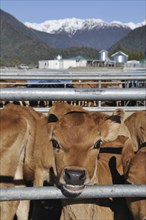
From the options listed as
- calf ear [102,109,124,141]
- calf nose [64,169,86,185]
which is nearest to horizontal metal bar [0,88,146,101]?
calf nose [64,169,86,185]

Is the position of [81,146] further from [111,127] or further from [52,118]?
[52,118]

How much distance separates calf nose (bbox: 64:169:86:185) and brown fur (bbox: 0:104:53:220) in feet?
4.89

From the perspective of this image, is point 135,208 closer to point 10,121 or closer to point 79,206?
point 79,206

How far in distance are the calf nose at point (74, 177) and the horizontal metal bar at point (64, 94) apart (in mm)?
643

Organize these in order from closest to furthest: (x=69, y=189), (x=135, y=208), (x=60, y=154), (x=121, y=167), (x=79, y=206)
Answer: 1. (x=69, y=189)
2. (x=60, y=154)
3. (x=79, y=206)
4. (x=135, y=208)
5. (x=121, y=167)

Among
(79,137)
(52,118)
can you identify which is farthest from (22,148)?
(79,137)

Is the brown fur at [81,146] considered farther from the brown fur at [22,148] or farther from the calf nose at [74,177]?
the brown fur at [22,148]

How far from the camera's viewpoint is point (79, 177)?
9.35ft

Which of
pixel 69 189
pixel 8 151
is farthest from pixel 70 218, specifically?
pixel 69 189

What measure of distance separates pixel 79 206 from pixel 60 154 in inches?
23.2

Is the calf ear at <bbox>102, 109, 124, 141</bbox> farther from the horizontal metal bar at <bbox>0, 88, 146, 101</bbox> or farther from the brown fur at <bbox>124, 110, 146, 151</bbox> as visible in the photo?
the brown fur at <bbox>124, 110, 146, 151</bbox>

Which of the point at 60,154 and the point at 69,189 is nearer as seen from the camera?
the point at 69,189

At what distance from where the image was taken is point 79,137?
346 cm

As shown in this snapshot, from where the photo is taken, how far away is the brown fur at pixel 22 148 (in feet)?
14.1
